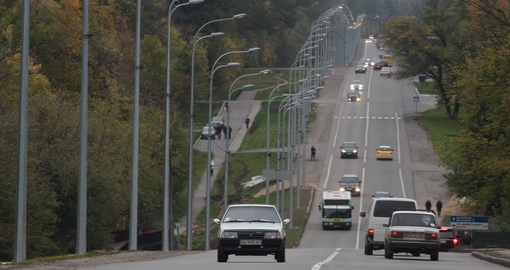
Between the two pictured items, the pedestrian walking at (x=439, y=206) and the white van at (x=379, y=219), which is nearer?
the white van at (x=379, y=219)

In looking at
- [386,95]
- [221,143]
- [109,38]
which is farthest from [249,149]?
[386,95]

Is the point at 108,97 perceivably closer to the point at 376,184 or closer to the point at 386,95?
the point at 376,184

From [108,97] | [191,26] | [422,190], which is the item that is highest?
[191,26]

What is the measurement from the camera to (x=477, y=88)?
179 ft

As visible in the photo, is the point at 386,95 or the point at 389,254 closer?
the point at 389,254

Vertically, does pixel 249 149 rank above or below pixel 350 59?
below

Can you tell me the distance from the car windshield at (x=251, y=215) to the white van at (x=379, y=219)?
7.69 m

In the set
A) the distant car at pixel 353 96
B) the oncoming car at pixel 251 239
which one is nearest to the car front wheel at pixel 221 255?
the oncoming car at pixel 251 239

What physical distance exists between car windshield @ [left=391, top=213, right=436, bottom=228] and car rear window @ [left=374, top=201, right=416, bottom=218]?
4466 mm

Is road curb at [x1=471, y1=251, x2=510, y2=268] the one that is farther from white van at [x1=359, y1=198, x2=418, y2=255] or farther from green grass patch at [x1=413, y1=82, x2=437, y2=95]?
green grass patch at [x1=413, y1=82, x2=437, y2=95]

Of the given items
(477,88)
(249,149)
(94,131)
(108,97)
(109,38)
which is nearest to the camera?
(94,131)

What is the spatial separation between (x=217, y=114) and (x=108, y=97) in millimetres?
53965

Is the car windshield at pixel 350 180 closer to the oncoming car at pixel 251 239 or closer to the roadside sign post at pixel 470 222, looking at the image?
the roadside sign post at pixel 470 222

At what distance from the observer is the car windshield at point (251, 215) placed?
26.9m
